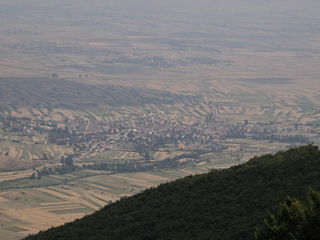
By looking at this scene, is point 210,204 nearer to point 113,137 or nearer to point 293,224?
point 293,224

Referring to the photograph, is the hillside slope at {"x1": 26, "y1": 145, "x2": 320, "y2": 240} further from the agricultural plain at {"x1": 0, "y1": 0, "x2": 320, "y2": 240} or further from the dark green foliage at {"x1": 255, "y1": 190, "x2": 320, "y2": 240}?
the agricultural plain at {"x1": 0, "y1": 0, "x2": 320, "y2": 240}

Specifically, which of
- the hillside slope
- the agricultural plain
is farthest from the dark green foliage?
the agricultural plain

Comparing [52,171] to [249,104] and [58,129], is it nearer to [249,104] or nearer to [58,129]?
[58,129]

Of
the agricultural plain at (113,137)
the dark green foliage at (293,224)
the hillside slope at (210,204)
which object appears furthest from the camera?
the agricultural plain at (113,137)

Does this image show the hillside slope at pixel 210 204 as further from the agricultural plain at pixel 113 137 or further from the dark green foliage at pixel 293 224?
the agricultural plain at pixel 113 137

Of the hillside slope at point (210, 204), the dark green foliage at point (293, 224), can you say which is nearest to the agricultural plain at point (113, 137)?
the hillside slope at point (210, 204)

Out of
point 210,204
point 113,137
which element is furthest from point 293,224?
point 113,137
